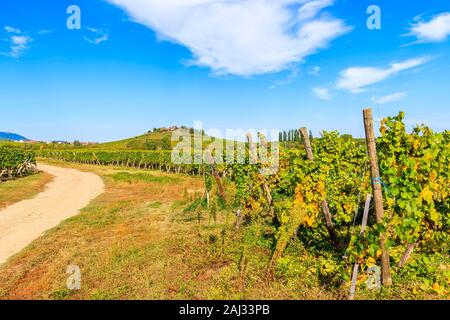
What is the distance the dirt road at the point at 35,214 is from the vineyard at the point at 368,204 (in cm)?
795

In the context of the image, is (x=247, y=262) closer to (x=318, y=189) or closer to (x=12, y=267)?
(x=318, y=189)

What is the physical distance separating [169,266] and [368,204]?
501 centimetres

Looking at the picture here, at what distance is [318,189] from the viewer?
25.5 feet

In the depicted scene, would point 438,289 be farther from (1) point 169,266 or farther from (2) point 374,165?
(1) point 169,266

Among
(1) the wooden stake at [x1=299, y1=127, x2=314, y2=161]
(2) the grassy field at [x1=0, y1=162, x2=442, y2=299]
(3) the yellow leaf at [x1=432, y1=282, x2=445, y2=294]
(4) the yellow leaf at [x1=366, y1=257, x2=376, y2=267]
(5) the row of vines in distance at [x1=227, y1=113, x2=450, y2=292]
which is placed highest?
(1) the wooden stake at [x1=299, y1=127, x2=314, y2=161]

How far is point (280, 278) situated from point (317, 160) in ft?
10.2

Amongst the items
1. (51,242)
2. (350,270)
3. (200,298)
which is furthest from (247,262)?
(51,242)

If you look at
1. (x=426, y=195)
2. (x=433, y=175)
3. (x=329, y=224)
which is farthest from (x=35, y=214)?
(x=433, y=175)

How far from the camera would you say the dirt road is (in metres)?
11.2

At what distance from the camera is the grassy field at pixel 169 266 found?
6.30 metres

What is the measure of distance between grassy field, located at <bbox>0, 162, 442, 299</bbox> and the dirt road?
2.34ft

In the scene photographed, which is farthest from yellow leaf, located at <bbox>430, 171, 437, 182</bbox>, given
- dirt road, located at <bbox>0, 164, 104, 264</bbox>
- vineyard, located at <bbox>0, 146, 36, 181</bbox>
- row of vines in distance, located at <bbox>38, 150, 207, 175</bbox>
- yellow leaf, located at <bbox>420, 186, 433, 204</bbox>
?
vineyard, located at <bbox>0, 146, 36, 181</bbox>

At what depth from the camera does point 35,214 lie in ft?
51.7

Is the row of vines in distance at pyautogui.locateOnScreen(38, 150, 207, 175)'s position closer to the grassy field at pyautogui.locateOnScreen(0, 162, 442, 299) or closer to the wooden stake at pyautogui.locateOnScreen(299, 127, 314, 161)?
the grassy field at pyautogui.locateOnScreen(0, 162, 442, 299)
